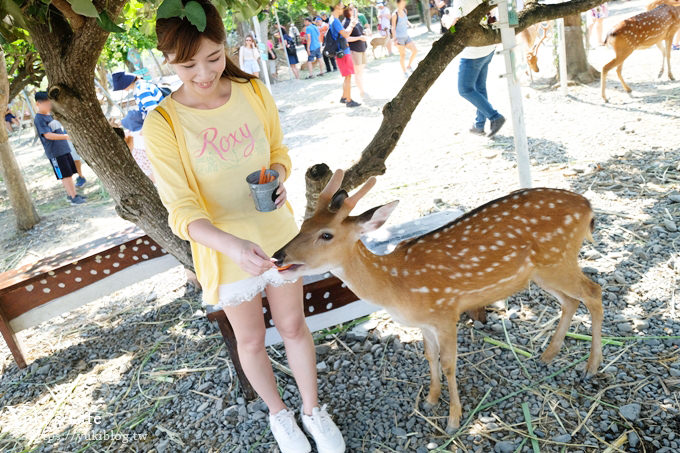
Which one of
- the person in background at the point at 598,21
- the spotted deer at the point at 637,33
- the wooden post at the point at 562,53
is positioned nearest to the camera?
the spotted deer at the point at 637,33

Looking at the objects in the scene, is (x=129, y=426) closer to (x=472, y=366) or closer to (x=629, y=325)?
(x=472, y=366)

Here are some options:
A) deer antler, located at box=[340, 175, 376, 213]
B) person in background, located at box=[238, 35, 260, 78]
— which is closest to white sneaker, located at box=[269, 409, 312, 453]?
deer antler, located at box=[340, 175, 376, 213]

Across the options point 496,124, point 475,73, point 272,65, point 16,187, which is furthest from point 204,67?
point 272,65

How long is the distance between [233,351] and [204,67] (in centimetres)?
170

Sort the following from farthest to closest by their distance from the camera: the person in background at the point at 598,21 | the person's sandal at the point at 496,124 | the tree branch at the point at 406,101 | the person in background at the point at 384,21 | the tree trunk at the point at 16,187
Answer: the person in background at the point at 384,21
the person in background at the point at 598,21
the tree trunk at the point at 16,187
the person's sandal at the point at 496,124
the tree branch at the point at 406,101

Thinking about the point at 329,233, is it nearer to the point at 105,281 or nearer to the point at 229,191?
the point at 229,191

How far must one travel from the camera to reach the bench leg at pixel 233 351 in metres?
2.94

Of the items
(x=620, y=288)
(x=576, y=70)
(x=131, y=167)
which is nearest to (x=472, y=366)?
(x=620, y=288)

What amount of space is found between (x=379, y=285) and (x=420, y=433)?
829mm

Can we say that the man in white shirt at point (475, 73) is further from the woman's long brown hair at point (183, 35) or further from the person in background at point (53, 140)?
the person in background at point (53, 140)

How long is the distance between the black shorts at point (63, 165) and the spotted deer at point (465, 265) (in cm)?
706

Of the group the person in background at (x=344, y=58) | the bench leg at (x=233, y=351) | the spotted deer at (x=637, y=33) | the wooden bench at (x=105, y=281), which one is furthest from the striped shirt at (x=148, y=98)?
the person in background at (x=344, y=58)

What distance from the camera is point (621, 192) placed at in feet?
14.9

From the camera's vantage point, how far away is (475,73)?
Result: 6020mm
